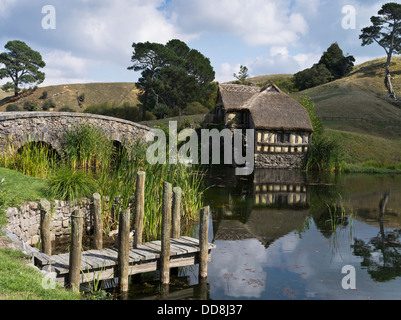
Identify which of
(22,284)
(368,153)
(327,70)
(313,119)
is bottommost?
(22,284)

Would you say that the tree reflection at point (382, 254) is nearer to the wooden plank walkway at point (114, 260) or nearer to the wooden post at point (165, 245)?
the wooden plank walkway at point (114, 260)

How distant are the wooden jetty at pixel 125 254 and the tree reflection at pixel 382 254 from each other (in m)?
3.80

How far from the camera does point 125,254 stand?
7.23 meters

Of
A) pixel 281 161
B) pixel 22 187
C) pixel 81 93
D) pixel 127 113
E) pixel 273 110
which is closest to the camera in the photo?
pixel 22 187

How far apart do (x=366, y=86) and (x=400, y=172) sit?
35.1 meters

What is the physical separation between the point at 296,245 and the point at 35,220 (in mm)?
6821

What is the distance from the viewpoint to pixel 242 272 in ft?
28.3

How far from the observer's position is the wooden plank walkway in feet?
23.1

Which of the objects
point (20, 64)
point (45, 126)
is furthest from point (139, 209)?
point (20, 64)

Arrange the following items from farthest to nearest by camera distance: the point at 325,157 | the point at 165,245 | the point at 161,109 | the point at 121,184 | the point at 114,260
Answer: the point at 161,109, the point at 325,157, the point at 121,184, the point at 165,245, the point at 114,260

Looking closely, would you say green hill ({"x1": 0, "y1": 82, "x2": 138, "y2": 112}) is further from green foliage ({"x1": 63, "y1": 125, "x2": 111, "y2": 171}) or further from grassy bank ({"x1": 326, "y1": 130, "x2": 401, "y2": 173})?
green foliage ({"x1": 63, "y1": 125, "x2": 111, "y2": 171})

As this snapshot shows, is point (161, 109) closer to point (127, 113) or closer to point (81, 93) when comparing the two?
point (127, 113)
